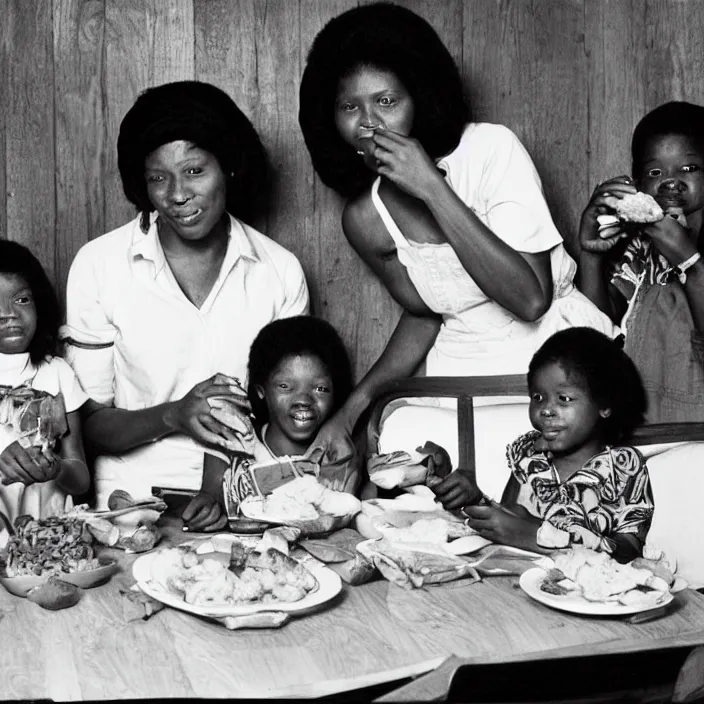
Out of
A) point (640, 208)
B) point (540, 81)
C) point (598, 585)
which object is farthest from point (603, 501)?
point (540, 81)

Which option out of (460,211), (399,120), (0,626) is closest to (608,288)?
(460,211)

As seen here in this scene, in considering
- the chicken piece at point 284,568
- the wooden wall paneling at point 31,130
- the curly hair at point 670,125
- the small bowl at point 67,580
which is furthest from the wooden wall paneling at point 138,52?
the chicken piece at point 284,568

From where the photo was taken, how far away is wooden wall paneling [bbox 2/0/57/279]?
2.92 metres

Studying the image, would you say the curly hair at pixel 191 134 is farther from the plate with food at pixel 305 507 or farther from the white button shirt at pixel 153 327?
the plate with food at pixel 305 507

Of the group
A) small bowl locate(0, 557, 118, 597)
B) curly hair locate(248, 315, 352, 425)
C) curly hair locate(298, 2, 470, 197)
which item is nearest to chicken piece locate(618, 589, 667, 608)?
small bowl locate(0, 557, 118, 597)

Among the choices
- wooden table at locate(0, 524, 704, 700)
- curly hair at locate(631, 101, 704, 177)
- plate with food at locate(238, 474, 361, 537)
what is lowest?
wooden table at locate(0, 524, 704, 700)

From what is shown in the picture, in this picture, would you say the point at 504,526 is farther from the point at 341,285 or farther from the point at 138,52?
the point at 138,52

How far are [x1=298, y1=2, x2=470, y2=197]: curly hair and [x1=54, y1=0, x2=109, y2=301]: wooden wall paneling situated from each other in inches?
23.6

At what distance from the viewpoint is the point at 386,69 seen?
2.66m

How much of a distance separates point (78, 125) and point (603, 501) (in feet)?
5.88

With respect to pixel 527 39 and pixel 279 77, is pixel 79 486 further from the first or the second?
pixel 527 39

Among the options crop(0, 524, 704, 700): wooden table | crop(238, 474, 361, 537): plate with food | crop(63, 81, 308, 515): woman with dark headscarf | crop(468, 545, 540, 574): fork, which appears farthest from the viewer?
crop(63, 81, 308, 515): woman with dark headscarf

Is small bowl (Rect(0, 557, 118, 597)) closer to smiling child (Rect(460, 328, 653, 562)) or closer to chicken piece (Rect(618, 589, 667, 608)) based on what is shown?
smiling child (Rect(460, 328, 653, 562))

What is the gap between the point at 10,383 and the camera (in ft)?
8.18
